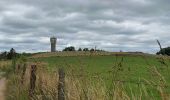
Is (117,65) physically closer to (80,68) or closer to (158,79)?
(158,79)

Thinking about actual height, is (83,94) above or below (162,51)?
below

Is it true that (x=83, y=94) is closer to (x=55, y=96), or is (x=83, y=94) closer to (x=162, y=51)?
(x=55, y=96)

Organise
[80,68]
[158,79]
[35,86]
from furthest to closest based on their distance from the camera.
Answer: [35,86] < [80,68] < [158,79]

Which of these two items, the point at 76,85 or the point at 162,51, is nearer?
the point at 162,51

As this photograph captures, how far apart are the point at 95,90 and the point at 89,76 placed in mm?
693

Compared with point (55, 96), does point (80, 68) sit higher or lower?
higher

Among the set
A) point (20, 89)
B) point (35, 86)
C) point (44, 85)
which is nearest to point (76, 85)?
point (44, 85)

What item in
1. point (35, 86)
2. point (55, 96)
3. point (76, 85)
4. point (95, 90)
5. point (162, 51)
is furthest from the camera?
point (35, 86)

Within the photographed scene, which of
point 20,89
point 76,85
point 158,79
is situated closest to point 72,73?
point 76,85

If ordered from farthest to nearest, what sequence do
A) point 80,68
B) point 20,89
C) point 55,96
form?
1. point 20,89
2. point 55,96
3. point 80,68

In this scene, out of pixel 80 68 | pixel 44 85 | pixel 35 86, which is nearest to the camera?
pixel 80 68

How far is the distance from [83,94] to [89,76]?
1.35 feet

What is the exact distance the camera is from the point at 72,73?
880cm

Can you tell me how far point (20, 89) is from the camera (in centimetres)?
1573
